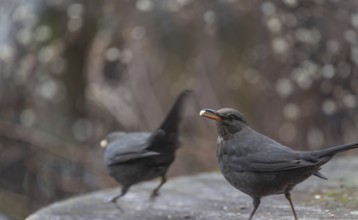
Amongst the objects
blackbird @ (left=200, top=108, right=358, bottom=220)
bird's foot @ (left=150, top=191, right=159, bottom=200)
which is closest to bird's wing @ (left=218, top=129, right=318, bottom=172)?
blackbird @ (left=200, top=108, right=358, bottom=220)

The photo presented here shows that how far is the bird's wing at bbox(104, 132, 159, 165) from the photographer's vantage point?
4133 millimetres

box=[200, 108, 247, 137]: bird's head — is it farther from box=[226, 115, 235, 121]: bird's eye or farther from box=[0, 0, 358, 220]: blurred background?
box=[0, 0, 358, 220]: blurred background

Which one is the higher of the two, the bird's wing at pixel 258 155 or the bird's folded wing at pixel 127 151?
the bird's folded wing at pixel 127 151

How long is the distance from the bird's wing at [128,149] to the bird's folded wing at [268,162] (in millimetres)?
814

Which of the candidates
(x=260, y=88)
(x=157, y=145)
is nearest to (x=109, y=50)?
(x=260, y=88)

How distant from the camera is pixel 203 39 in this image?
8312mm

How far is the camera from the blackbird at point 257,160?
3.15 m

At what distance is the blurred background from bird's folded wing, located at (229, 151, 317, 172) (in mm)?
4094

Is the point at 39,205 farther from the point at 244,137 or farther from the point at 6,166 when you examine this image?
the point at 244,137

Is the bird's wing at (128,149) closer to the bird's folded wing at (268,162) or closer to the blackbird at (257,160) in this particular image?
the blackbird at (257,160)

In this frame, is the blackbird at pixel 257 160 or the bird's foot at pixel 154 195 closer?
the blackbird at pixel 257 160

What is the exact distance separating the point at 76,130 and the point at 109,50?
1.42 metres

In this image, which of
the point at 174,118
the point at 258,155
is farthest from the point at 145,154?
the point at 258,155

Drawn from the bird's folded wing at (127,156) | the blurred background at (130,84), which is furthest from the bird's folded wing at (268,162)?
the blurred background at (130,84)
